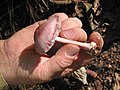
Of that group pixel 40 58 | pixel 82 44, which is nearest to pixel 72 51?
pixel 82 44

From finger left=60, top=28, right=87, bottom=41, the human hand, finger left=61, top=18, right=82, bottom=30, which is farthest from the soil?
finger left=60, top=28, right=87, bottom=41

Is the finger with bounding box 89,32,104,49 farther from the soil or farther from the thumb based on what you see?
the soil

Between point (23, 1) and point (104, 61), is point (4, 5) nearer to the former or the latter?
point (23, 1)

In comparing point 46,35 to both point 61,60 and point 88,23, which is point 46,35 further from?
point 88,23

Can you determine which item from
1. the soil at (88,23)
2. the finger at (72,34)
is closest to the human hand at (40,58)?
the finger at (72,34)

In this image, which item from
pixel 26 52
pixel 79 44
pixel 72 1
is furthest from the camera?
pixel 72 1

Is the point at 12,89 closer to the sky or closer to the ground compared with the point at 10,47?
closer to the ground

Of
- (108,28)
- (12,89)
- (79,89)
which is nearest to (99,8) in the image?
(108,28)
